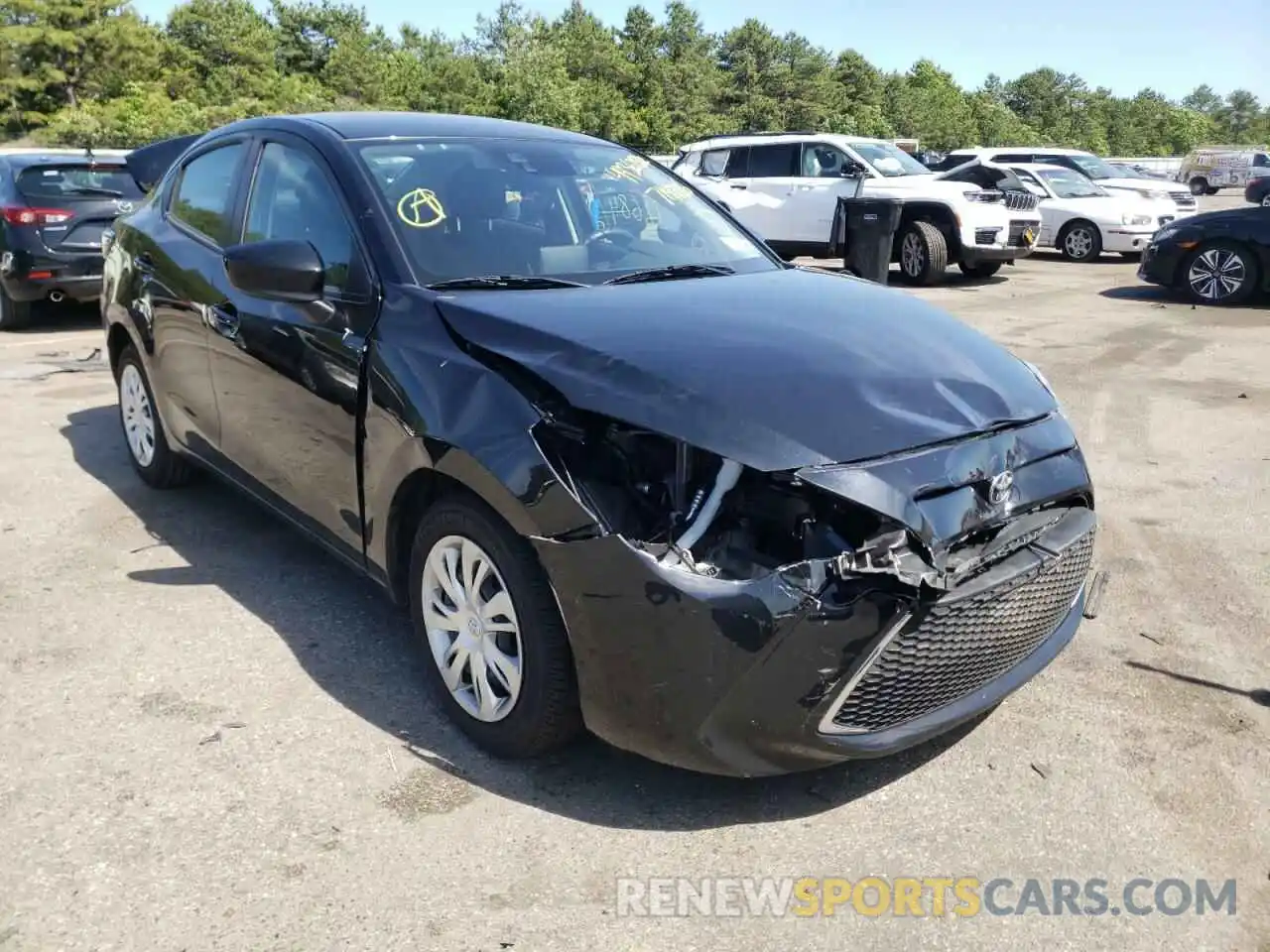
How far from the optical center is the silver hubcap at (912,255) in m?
13.9

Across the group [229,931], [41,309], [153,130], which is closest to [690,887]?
[229,931]

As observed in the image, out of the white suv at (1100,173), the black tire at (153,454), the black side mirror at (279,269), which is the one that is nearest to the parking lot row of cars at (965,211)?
the white suv at (1100,173)

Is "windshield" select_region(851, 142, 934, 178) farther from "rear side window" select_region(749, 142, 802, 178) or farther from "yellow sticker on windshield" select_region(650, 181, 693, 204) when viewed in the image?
"yellow sticker on windshield" select_region(650, 181, 693, 204)

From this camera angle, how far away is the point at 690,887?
2598 mm

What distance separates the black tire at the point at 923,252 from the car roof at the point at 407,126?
33.2ft

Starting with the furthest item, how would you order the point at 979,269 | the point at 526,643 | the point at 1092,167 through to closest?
the point at 1092,167
the point at 979,269
the point at 526,643

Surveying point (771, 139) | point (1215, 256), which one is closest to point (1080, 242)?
point (1215, 256)

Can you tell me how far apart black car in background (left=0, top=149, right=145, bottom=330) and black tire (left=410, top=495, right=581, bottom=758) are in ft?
26.1

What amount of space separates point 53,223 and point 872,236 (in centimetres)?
716

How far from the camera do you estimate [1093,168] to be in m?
19.8

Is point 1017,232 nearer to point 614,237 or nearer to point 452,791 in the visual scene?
point 614,237

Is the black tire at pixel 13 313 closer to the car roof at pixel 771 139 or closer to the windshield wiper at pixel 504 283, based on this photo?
the windshield wiper at pixel 504 283

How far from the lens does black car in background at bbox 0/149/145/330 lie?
942cm

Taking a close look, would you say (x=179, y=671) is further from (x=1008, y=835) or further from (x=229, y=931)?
(x=1008, y=835)
